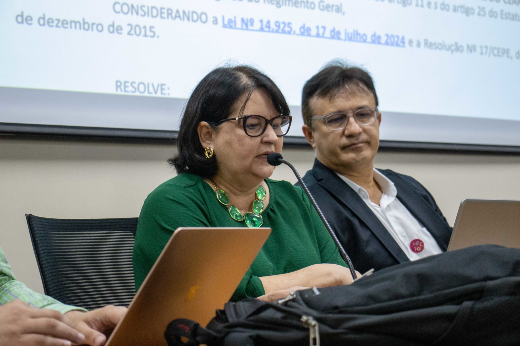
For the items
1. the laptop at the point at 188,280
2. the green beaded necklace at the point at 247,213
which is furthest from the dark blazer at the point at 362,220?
the laptop at the point at 188,280

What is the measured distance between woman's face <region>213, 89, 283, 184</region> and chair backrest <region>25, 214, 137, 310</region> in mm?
350

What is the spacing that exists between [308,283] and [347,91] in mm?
912

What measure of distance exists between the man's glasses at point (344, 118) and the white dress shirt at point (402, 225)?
18 cm

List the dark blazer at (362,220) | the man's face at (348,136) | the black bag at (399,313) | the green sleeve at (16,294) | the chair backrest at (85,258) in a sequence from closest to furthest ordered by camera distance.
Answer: the black bag at (399,313) < the green sleeve at (16,294) < the chair backrest at (85,258) < the dark blazer at (362,220) < the man's face at (348,136)

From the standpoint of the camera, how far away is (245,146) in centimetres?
141

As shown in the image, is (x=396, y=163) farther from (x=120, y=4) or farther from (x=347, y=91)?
(x=120, y=4)

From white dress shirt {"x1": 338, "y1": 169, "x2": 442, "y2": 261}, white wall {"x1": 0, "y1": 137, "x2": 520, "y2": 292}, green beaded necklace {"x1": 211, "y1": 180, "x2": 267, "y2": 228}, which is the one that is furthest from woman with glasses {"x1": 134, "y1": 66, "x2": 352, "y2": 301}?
white wall {"x1": 0, "y1": 137, "x2": 520, "y2": 292}

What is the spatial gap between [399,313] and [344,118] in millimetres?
1321

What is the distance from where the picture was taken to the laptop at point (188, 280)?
0.69 m

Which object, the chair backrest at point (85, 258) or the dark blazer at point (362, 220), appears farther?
the dark blazer at point (362, 220)

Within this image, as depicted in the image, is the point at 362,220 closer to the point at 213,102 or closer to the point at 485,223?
the point at 485,223

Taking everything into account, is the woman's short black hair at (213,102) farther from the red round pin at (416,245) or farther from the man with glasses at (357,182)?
the red round pin at (416,245)

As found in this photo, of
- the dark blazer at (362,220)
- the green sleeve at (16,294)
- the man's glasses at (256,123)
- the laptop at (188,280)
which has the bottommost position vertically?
the dark blazer at (362,220)

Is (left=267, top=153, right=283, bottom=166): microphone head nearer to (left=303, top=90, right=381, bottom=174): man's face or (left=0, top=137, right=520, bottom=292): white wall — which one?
(left=303, top=90, right=381, bottom=174): man's face
